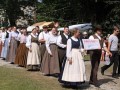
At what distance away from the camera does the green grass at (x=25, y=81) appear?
35.4ft

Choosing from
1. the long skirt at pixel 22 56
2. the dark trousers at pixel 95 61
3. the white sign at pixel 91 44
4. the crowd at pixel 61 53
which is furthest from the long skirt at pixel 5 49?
the white sign at pixel 91 44

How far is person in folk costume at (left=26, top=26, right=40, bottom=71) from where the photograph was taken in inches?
557

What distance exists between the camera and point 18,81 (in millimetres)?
11656

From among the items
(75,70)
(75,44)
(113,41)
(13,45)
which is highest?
(113,41)

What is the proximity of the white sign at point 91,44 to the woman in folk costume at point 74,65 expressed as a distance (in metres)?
0.30

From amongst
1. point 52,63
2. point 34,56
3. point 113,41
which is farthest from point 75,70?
point 34,56

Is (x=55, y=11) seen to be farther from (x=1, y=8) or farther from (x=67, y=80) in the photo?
(x=67, y=80)

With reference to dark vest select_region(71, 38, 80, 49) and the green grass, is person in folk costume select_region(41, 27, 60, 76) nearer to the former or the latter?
the green grass

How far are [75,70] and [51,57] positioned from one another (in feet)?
7.02

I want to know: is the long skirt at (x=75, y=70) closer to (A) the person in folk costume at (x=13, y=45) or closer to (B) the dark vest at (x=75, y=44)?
(B) the dark vest at (x=75, y=44)

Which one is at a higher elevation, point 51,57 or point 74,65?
point 51,57

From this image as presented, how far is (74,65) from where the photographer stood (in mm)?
10508

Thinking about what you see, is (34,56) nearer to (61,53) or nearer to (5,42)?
(61,53)

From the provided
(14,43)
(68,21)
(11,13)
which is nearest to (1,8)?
(11,13)
